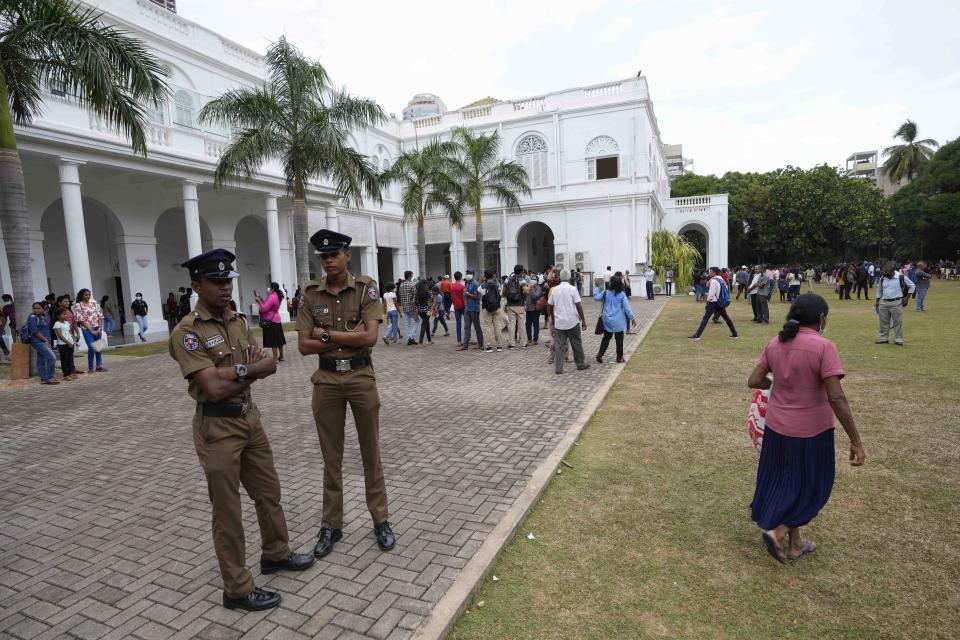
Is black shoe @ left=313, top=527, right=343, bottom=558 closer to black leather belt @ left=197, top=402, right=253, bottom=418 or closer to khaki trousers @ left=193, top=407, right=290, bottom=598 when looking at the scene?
khaki trousers @ left=193, top=407, right=290, bottom=598

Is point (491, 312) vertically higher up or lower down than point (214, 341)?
lower down

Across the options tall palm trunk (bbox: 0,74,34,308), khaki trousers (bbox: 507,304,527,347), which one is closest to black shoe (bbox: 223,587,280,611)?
khaki trousers (bbox: 507,304,527,347)

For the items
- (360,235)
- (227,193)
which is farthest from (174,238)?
(360,235)

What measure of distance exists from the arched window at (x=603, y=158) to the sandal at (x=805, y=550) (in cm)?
2921

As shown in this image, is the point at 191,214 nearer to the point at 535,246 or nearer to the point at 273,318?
the point at 273,318

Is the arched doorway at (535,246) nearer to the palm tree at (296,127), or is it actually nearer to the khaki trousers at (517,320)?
the palm tree at (296,127)

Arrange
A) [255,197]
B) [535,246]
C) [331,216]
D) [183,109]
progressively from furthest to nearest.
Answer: [535,246], [331,216], [255,197], [183,109]

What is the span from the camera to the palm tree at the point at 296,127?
1416 centimetres

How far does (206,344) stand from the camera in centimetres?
263

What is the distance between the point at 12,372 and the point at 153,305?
9257mm

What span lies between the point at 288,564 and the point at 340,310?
1.56 metres

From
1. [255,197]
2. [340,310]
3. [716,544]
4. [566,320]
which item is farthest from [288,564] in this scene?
[255,197]

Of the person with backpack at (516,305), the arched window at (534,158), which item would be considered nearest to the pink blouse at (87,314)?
the person with backpack at (516,305)

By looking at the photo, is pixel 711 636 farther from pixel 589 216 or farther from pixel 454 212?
pixel 589 216
